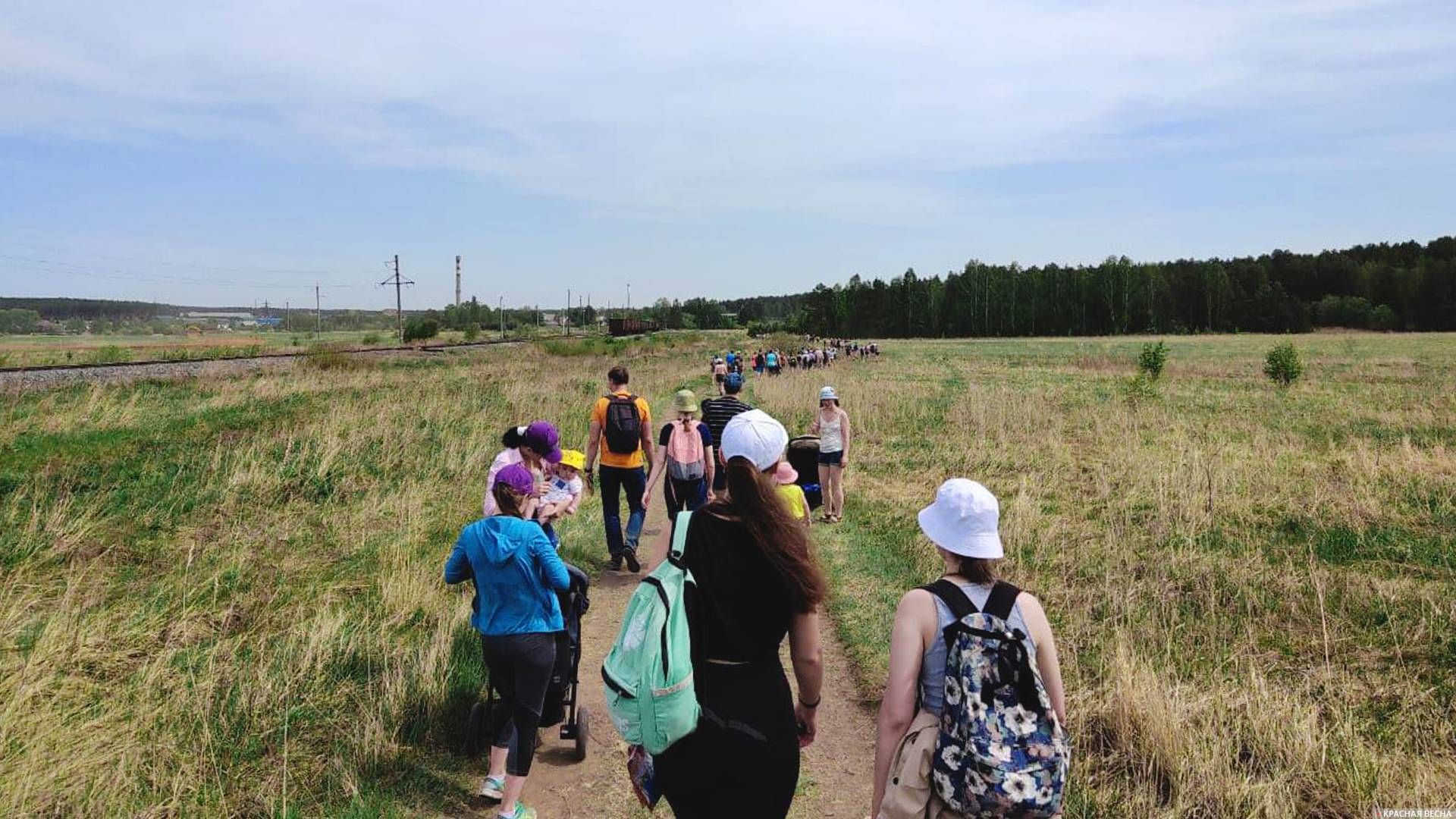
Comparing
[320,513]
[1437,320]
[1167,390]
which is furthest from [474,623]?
[1437,320]

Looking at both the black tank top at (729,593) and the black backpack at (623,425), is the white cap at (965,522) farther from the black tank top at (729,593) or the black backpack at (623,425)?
the black backpack at (623,425)

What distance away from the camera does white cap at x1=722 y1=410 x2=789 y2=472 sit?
8.22 ft

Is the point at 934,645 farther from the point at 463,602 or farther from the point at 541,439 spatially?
the point at 463,602

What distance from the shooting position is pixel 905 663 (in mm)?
2303

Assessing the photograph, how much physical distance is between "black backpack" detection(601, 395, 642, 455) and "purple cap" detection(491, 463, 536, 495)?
3.41 m

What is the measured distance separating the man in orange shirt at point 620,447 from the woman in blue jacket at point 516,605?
10.7 feet

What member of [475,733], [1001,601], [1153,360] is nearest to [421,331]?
[1153,360]

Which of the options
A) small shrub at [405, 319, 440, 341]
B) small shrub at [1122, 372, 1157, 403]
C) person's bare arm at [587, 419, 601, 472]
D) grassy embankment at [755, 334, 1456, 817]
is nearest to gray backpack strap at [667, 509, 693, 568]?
grassy embankment at [755, 334, 1456, 817]

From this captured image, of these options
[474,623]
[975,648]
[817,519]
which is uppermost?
[975,648]

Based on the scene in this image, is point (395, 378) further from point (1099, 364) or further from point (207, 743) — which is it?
point (1099, 364)

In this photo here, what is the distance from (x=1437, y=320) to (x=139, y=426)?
131327 millimetres

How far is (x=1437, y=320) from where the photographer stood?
96.9 m

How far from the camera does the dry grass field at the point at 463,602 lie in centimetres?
389

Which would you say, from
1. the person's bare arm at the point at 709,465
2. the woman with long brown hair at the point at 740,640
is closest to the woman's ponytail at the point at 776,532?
the woman with long brown hair at the point at 740,640
